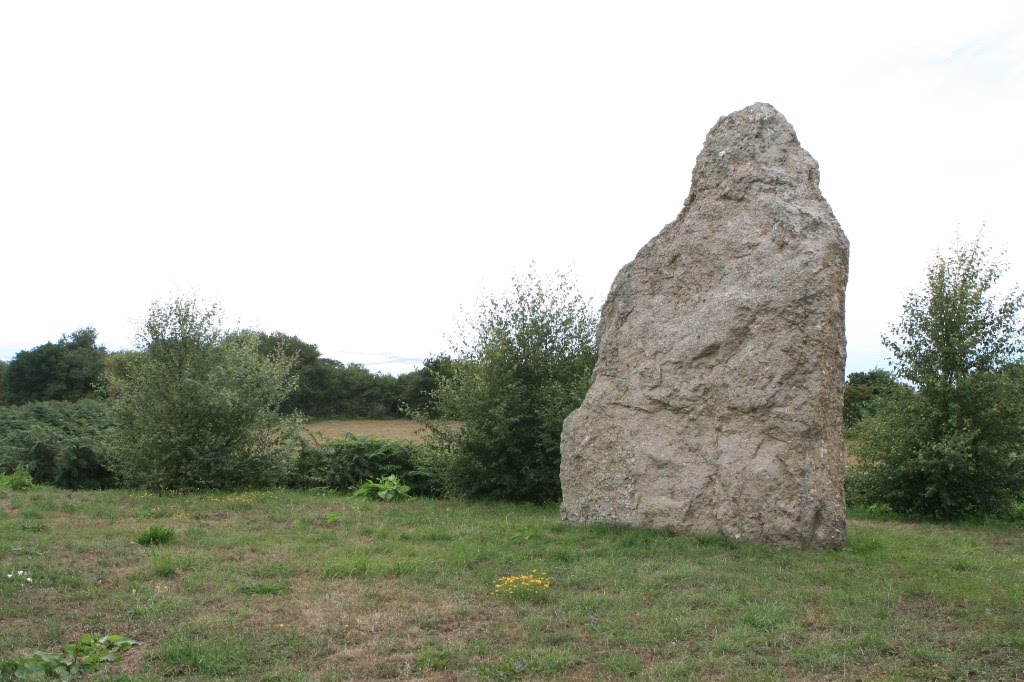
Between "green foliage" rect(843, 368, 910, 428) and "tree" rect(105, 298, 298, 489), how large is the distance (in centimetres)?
1238

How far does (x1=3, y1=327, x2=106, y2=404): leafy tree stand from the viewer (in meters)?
48.5

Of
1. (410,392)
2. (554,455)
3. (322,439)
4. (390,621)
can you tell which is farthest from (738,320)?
(410,392)

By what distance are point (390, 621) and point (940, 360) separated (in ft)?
37.6

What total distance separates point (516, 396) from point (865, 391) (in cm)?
2004

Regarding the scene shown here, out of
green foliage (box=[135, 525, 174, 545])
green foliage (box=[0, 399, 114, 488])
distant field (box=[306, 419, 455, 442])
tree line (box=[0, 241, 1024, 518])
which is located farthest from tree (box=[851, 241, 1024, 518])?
distant field (box=[306, 419, 455, 442])

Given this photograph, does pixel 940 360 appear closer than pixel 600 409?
No

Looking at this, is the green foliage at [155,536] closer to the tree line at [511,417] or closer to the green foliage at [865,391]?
the tree line at [511,417]

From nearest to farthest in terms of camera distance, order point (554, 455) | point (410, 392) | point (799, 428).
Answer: point (799, 428)
point (554, 455)
point (410, 392)

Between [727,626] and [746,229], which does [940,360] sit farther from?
[727,626]

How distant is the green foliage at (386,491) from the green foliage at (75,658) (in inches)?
376

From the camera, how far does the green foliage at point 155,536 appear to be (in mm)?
10227

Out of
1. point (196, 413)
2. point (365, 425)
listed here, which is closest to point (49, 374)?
point (365, 425)

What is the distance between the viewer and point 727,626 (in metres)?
6.90

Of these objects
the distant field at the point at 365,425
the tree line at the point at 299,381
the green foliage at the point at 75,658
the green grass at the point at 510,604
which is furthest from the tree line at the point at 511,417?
the tree line at the point at 299,381
